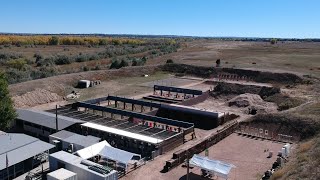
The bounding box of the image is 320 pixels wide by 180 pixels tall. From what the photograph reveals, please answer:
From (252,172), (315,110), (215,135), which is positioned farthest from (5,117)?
(315,110)

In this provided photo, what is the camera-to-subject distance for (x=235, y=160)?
2583 cm

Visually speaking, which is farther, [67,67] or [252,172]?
[67,67]

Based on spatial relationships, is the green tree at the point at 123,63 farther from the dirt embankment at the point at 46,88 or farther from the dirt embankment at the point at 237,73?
the dirt embankment at the point at 46,88

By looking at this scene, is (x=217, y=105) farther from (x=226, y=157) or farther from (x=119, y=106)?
(x=226, y=157)

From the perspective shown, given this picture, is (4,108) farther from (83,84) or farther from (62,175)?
(83,84)

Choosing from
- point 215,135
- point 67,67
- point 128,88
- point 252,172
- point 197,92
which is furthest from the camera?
point 67,67

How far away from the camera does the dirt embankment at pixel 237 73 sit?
5510cm

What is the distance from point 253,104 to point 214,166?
21455mm

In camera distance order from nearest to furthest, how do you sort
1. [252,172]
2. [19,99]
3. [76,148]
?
[252,172], [76,148], [19,99]

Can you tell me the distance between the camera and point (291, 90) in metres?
48.6

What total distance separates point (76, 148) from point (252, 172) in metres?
12.7

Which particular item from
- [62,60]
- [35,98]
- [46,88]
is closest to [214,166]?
[35,98]

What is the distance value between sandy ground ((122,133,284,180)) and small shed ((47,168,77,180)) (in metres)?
3.62

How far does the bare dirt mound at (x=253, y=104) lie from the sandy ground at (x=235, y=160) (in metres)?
9.30
